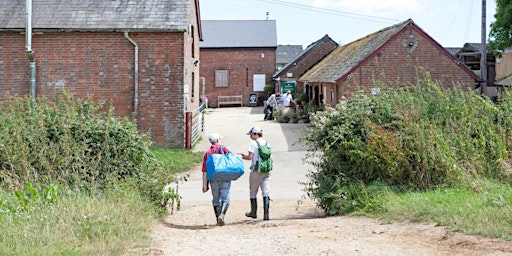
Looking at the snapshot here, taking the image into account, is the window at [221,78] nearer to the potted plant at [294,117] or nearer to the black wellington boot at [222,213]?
the potted plant at [294,117]

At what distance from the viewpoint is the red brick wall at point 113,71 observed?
20.7 m

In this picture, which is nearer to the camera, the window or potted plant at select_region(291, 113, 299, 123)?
potted plant at select_region(291, 113, 299, 123)

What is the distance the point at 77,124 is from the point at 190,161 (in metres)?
8.30

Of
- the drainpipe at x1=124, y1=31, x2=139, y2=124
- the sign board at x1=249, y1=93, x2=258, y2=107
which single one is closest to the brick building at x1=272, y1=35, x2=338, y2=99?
the sign board at x1=249, y1=93, x2=258, y2=107

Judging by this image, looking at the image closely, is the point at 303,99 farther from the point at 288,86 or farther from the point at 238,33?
the point at 238,33

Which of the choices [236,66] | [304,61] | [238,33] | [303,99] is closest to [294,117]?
[303,99]

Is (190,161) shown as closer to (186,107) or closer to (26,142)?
(186,107)

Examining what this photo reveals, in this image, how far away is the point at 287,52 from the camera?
2405 inches

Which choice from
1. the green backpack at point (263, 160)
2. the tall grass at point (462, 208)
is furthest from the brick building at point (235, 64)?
the tall grass at point (462, 208)

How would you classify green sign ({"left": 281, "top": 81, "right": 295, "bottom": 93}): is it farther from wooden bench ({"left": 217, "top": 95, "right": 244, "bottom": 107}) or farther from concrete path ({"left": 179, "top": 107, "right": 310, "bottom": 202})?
concrete path ({"left": 179, "top": 107, "right": 310, "bottom": 202})

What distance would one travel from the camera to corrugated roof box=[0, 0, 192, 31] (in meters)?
20.6

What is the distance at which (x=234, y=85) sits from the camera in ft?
178

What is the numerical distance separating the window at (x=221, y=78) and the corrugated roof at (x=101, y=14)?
32477 millimetres

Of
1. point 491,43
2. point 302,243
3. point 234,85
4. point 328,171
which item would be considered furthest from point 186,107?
point 234,85
